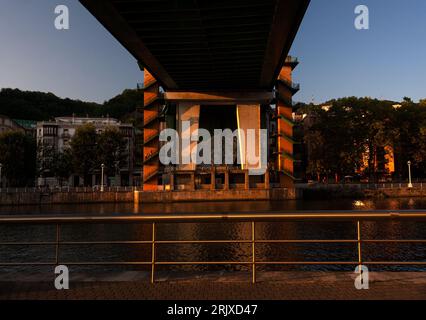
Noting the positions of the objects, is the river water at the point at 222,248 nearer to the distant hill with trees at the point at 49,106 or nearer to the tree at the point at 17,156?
the tree at the point at 17,156

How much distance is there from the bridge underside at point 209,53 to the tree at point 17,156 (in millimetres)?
23390

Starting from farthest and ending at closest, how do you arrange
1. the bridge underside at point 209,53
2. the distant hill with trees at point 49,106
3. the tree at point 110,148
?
the distant hill with trees at point 49,106 → the tree at point 110,148 → the bridge underside at point 209,53


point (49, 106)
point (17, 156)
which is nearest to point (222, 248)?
point (17, 156)

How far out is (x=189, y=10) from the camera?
112ft

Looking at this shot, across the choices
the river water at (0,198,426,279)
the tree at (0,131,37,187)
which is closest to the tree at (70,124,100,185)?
the tree at (0,131,37,187)

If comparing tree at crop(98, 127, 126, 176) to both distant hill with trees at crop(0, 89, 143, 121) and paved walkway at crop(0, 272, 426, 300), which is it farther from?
paved walkway at crop(0, 272, 426, 300)

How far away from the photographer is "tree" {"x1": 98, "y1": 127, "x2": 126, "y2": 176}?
71312mm

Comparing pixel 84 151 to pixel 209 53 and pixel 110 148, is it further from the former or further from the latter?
pixel 209 53

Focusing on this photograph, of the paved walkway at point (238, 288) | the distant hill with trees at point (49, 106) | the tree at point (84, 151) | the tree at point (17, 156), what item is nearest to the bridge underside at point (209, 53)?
the tree at point (84, 151)

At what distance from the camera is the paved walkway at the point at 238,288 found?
4973mm

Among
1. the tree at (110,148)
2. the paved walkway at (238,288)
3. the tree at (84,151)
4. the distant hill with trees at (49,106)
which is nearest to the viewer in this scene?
the paved walkway at (238,288)

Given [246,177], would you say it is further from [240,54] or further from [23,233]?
[23,233]

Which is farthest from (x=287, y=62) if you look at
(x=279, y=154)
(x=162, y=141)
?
(x=162, y=141)

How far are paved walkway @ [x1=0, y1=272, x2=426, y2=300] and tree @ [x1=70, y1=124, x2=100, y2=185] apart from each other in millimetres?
68227
